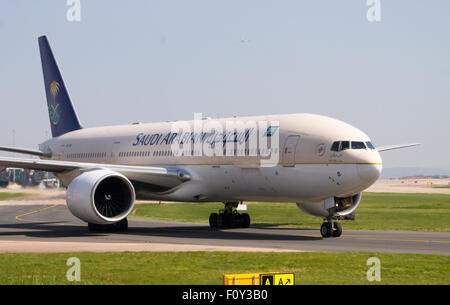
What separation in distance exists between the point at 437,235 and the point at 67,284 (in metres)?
17.2

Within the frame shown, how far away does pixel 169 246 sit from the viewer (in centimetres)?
2108

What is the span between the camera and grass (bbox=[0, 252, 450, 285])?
46.8ft

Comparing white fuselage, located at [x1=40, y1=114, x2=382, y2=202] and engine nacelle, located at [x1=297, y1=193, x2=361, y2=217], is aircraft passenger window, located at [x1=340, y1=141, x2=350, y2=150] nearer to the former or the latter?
white fuselage, located at [x1=40, y1=114, x2=382, y2=202]

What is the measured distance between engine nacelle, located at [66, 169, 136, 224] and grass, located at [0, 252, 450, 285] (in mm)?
7962

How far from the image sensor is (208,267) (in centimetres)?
1623

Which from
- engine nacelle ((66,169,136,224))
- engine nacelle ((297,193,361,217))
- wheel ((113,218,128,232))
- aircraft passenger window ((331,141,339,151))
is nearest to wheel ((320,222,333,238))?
engine nacelle ((297,193,361,217))

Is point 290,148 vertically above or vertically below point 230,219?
above

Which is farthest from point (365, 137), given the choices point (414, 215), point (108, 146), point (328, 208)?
point (414, 215)

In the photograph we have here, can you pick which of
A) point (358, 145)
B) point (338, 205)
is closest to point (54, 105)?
point (338, 205)

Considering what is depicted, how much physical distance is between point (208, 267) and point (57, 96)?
27282mm

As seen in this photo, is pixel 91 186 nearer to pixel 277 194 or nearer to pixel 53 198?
pixel 277 194

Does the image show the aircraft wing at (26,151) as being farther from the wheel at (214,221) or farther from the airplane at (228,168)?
the wheel at (214,221)

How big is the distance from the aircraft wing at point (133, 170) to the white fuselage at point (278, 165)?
0.23 meters

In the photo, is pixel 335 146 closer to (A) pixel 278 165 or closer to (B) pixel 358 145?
(B) pixel 358 145
